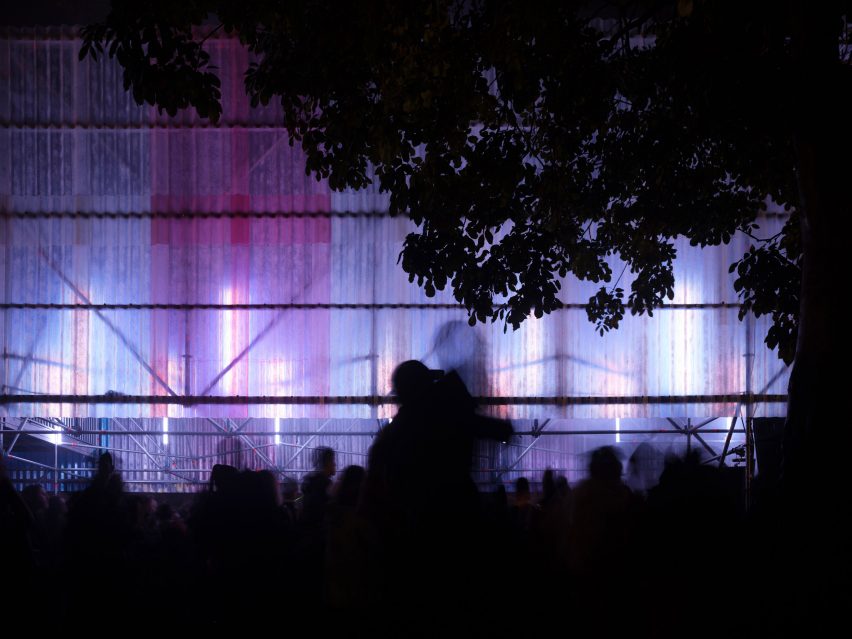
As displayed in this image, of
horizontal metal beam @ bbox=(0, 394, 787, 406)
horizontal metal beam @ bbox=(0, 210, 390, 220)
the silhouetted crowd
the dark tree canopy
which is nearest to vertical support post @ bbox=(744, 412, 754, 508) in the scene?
horizontal metal beam @ bbox=(0, 394, 787, 406)

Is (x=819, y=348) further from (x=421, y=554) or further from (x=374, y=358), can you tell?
(x=374, y=358)

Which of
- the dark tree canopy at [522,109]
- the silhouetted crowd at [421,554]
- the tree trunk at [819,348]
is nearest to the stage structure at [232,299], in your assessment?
the dark tree canopy at [522,109]

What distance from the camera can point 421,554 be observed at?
345 centimetres

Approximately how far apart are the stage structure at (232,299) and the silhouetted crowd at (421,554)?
6.66 m

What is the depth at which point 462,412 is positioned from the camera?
11.5 ft

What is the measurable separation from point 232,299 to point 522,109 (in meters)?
6.82

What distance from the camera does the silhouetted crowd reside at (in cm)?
347

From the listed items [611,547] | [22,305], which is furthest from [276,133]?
[611,547]

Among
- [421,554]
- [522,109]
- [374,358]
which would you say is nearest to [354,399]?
[374,358]

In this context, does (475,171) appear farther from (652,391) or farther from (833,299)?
(652,391)

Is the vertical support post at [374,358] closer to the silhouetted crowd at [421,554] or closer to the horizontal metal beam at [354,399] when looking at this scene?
the horizontal metal beam at [354,399]

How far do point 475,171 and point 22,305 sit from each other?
26.9ft

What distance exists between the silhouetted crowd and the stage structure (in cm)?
666

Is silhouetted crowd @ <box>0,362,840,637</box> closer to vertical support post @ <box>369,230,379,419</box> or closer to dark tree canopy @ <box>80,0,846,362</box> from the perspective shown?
dark tree canopy @ <box>80,0,846,362</box>
